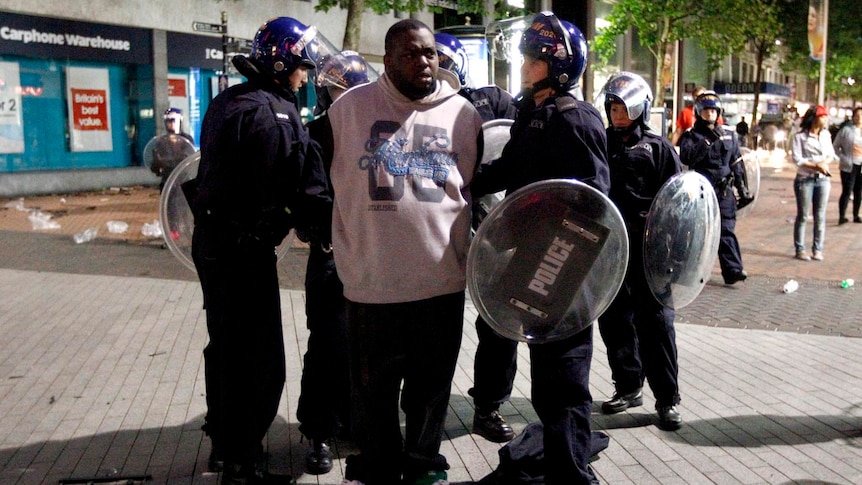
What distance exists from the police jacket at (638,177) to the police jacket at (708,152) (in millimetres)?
3940

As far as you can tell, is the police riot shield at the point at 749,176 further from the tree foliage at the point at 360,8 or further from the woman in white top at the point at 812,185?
the tree foliage at the point at 360,8

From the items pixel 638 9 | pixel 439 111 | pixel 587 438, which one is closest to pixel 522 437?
pixel 587 438

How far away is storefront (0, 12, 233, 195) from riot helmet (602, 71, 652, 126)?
17.0 meters

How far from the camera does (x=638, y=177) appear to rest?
4879 mm

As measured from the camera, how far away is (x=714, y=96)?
873cm

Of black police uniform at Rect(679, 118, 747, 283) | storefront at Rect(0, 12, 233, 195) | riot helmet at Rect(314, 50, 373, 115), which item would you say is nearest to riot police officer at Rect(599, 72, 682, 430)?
riot helmet at Rect(314, 50, 373, 115)

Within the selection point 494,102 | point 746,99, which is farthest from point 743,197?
point 746,99

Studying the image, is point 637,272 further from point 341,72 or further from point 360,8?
point 360,8

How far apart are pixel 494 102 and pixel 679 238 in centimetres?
132

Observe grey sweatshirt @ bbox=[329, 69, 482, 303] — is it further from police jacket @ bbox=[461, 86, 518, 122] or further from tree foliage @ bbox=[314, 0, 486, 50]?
tree foliage @ bbox=[314, 0, 486, 50]

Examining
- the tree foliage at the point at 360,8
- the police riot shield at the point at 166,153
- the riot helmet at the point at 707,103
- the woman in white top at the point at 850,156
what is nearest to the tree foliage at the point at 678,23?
the tree foliage at the point at 360,8

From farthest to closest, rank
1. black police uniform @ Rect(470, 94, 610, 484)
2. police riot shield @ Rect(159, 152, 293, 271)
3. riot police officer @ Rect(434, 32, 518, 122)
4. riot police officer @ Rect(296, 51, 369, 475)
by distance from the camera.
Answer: riot police officer @ Rect(434, 32, 518, 122)
police riot shield @ Rect(159, 152, 293, 271)
riot police officer @ Rect(296, 51, 369, 475)
black police uniform @ Rect(470, 94, 610, 484)

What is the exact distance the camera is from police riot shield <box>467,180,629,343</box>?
358 centimetres

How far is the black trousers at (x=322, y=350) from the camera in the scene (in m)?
4.27
